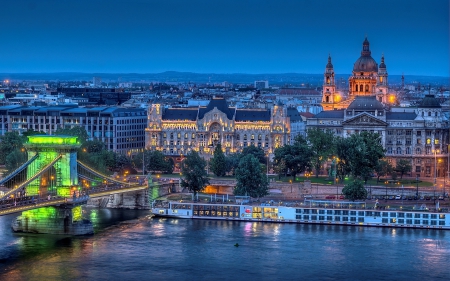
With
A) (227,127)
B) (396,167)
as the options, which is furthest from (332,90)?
(396,167)

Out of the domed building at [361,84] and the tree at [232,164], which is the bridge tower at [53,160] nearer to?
the tree at [232,164]

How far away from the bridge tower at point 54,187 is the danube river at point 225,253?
1137mm

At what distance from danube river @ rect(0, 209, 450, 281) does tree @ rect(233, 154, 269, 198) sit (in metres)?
6.03

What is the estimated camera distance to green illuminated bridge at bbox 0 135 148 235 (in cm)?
6844

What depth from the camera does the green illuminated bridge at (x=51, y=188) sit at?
225 ft

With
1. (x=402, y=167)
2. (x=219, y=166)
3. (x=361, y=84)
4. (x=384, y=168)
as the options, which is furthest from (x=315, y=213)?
(x=361, y=84)

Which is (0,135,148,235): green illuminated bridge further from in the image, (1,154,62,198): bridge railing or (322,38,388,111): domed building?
(322,38,388,111): domed building

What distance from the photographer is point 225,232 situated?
231ft

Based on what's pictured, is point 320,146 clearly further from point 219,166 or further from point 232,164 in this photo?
point 219,166

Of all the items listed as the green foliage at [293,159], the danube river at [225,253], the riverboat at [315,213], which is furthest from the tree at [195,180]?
the green foliage at [293,159]

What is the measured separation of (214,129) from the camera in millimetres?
108375

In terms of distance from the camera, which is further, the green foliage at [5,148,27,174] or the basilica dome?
the basilica dome

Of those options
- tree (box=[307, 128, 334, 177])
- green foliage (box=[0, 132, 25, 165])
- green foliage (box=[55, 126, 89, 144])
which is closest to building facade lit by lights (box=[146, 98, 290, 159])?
green foliage (box=[55, 126, 89, 144])

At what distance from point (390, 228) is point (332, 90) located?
55.8m
